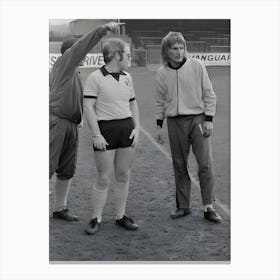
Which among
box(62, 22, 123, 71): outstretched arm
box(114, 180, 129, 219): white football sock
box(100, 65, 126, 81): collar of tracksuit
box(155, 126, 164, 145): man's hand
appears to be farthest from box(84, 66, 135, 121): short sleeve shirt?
box(114, 180, 129, 219): white football sock

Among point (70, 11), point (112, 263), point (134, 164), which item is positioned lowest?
point (112, 263)

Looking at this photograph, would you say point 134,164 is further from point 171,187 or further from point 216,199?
point 216,199

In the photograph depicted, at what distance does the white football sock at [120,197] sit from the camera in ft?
11.2

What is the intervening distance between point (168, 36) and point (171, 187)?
82 centimetres

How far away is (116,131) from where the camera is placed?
130 inches

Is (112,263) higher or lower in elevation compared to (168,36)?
lower

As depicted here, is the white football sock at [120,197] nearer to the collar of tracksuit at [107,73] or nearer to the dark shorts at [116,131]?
the dark shorts at [116,131]

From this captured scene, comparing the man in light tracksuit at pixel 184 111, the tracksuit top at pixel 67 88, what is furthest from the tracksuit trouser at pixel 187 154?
the tracksuit top at pixel 67 88

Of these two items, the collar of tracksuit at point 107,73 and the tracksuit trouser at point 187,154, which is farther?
the tracksuit trouser at point 187,154

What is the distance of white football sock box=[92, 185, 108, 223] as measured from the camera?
11.2ft

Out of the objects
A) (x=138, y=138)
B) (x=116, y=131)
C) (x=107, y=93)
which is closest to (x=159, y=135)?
(x=138, y=138)

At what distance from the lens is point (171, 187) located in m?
3.51

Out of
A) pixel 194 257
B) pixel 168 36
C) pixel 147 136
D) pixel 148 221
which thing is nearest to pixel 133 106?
pixel 147 136

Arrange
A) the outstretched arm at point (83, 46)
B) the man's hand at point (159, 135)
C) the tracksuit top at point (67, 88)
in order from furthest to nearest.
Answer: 1. the man's hand at point (159, 135)
2. the tracksuit top at point (67, 88)
3. the outstretched arm at point (83, 46)
